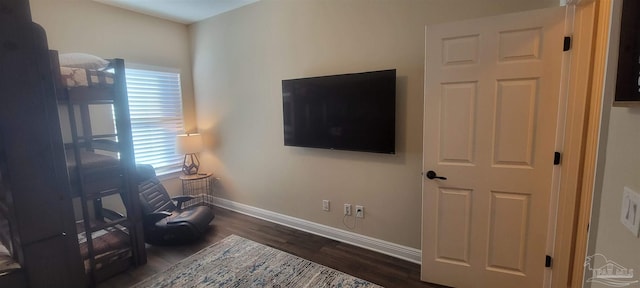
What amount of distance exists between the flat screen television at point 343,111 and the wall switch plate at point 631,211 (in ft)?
5.39

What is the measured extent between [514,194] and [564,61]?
0.91 meters

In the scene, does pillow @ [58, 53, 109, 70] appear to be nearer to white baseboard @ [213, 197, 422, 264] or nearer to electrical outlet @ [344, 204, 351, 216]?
white baseboard @ [213, 197, 422, 264]

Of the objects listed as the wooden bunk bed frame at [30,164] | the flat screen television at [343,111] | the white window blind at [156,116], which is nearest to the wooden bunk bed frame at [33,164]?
the wooden bunk bed frame at [30,164]

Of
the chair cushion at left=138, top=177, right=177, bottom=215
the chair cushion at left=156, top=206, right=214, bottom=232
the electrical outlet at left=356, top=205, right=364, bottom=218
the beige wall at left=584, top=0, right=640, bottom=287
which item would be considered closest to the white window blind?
the chair cushion at left=138, top=177, right=177, bottom=215

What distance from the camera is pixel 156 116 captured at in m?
3.79

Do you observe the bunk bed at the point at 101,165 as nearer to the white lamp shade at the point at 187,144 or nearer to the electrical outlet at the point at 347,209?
the white lamp shade at the point at 187,144

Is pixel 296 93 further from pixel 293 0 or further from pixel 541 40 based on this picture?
pixel 541 40

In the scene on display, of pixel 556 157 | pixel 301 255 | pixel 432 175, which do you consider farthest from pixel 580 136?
pixel 301 255

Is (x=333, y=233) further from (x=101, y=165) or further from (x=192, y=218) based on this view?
(x=101, y=165)

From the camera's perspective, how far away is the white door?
5.82 ft

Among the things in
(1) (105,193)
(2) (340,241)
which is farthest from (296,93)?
(1) (105,193)

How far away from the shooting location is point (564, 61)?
1683mm

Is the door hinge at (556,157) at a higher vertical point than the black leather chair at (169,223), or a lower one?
higher

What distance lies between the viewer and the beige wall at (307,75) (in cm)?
239
